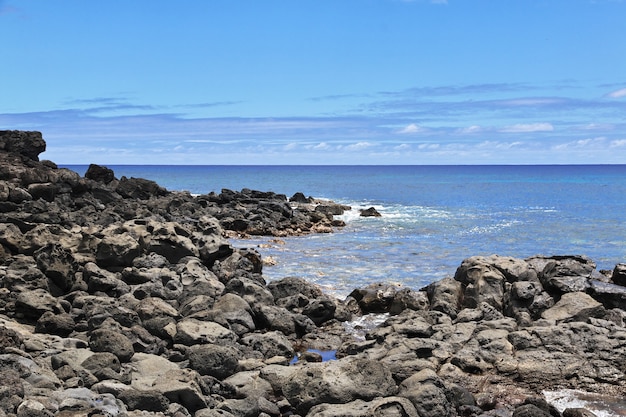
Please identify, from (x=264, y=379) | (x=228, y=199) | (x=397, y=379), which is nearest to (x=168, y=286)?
(x=264, y=379)

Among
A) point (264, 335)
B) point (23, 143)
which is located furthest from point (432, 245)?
point (23, 143)

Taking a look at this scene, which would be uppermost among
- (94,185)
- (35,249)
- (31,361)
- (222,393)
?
(94,185)

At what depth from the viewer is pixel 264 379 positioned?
43.5 feet

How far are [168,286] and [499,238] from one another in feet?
90.6

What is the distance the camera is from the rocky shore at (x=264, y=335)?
11492 millimetres

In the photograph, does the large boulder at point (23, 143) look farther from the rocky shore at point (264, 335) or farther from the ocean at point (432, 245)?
the rocky shore at point (264, 335)

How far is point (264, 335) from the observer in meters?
16.3

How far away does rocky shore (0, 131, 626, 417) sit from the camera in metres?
11.5

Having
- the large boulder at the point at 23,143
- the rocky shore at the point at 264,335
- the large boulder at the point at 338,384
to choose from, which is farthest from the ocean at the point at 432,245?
the large boulder at the point at 23,143

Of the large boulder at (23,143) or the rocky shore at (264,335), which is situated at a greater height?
the large boulder at (23,143)

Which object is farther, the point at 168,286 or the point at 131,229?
the point at 131,229

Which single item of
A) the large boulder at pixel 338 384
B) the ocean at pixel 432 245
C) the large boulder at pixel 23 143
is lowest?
the large boulder at pixel 338 384

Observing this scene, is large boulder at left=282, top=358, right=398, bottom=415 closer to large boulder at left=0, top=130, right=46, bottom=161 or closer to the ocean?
the ocean

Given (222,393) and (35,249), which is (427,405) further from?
(35,249)
